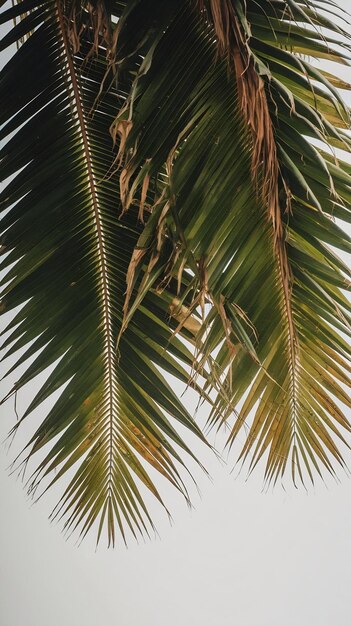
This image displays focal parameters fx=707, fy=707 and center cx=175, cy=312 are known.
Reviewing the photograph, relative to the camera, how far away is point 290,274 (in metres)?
0.64

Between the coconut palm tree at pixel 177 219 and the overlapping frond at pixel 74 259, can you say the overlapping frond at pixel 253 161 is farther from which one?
the overlapping frond at pixel 74 259

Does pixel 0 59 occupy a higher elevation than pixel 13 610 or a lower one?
higher

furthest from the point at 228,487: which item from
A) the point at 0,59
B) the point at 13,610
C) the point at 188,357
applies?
the point at 188,357

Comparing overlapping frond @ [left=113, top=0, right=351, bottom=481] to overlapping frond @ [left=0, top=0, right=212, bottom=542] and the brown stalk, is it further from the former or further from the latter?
overlapping frond @ [left=0, top=0, right=212, bottom=542]

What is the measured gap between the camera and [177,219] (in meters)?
0.60

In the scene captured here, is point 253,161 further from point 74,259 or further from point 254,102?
point 74,259

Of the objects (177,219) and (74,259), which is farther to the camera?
(74,259)

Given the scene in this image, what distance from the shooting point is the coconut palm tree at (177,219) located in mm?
584

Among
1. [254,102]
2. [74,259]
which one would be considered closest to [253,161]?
[254,102]

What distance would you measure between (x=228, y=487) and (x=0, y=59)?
8.05 ft

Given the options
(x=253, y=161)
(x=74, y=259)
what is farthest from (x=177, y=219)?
(x=74, y=259)

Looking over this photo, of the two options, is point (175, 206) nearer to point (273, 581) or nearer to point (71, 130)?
point (71, 130)

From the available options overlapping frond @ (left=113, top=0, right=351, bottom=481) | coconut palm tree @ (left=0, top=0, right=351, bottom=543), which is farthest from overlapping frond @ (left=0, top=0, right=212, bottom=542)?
overlapping frond @ (left=113, top=0, right=351, bottom=481)

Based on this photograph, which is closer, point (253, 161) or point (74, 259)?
point (253, 161)
